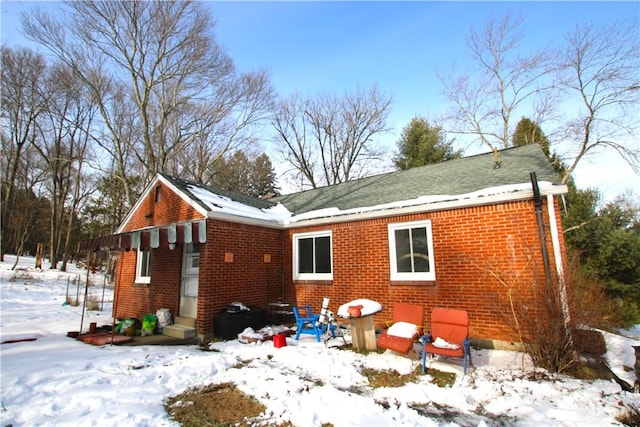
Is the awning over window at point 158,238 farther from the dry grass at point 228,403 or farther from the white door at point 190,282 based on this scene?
the dry grass at point 228,403

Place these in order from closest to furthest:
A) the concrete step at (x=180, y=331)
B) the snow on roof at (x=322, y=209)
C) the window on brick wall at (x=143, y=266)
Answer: the snow on roof at (x=322, y=209) → the concrete step at (x=180, y=331) → the window on brick wall at (x=143, y=266)

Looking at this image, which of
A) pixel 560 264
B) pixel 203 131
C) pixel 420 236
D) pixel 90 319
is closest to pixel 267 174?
pixel 203 131

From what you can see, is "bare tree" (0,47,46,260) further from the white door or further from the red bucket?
the red bucket

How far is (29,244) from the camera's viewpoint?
129 ft

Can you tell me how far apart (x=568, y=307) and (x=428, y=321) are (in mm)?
2929

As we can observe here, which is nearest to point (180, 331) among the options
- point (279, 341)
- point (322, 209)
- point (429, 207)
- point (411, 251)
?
point (279, 341)

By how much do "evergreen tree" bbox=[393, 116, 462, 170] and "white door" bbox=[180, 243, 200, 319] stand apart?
19.4 meters

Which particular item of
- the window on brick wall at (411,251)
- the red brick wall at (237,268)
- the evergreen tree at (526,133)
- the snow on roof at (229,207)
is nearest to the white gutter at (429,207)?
the window on brick wall at (411,251)

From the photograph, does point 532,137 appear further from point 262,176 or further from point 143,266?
point 262,176

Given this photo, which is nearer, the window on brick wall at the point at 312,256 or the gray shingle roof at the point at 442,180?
the gray shingle roof at the point at 442,180

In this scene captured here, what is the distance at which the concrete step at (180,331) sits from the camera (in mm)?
8055

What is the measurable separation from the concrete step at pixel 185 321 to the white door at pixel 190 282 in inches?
9.4

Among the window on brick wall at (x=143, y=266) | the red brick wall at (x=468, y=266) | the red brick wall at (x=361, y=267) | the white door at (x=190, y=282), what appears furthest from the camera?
the window on brick wall at (x=143, y=266)

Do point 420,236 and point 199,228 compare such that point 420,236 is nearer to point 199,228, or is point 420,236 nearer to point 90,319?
point 199,228
